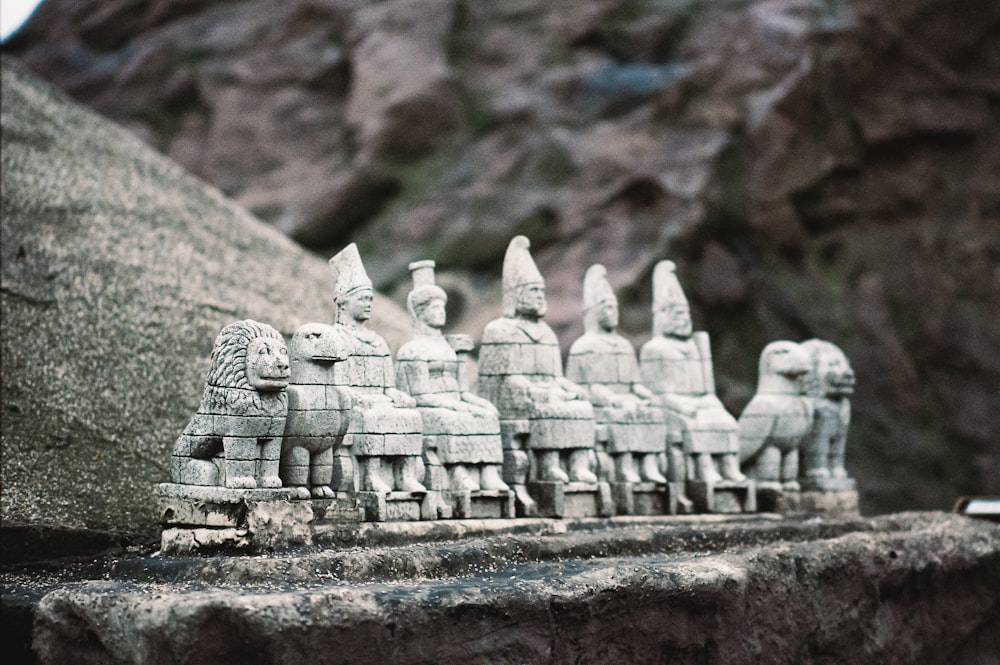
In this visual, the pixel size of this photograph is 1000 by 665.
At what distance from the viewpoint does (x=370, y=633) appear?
9211 mm

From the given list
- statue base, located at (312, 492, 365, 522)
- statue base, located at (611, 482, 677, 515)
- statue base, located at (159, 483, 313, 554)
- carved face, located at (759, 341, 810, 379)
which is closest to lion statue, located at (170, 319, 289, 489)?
statue base, located at (159, 483, 313, 554)

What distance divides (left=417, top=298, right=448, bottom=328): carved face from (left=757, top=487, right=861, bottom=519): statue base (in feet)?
15.8

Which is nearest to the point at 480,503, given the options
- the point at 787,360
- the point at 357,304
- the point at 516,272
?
the point at 357,304

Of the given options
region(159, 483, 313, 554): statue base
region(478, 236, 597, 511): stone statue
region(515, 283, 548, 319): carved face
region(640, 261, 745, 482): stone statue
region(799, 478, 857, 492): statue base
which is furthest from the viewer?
region(799, 478, 857, 492): statue base

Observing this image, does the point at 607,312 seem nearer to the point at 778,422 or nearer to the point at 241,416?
the point at 778,422

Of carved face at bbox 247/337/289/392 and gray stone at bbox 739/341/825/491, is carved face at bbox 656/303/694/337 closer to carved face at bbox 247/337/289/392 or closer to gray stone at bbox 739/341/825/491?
gray stone at bbox 739/341/825/491

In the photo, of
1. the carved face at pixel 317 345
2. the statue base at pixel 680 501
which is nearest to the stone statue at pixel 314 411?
the carved face at pixel 317 345

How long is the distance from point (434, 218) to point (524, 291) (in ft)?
33.8

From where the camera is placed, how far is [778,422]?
1591 centimetres

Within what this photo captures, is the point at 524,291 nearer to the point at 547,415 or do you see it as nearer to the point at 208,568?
the point at 547,415

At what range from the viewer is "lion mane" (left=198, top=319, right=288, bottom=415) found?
10891mm

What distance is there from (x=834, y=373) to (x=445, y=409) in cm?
545

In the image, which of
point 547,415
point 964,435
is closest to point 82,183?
point 547,415

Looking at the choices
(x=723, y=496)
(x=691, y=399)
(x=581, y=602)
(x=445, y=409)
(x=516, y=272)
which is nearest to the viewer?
(x=581, y=602)
